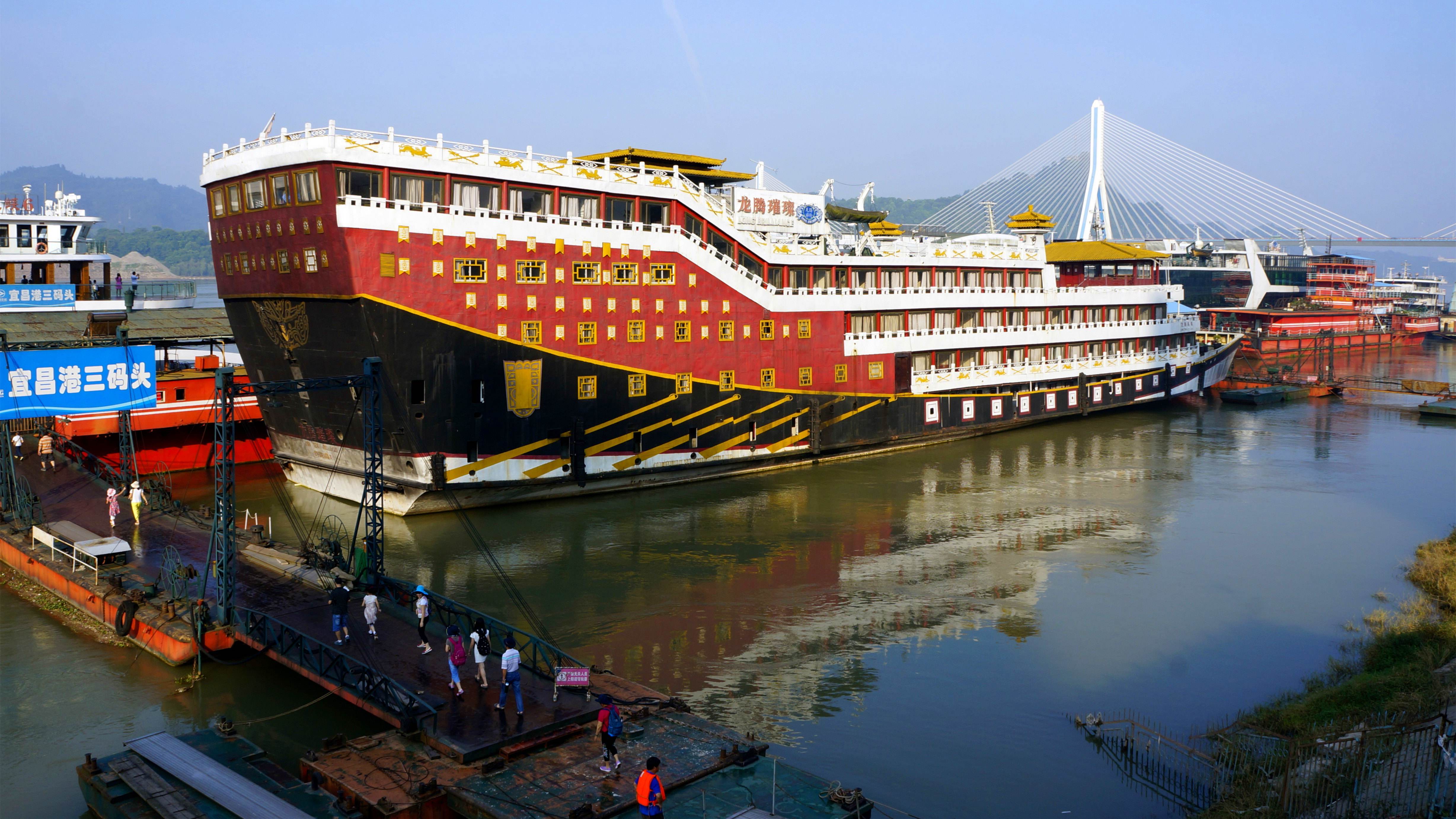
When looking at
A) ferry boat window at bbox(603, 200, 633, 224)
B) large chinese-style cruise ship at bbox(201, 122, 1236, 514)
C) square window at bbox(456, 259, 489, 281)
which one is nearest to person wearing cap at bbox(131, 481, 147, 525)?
large chinese-style cruise ship at bbox(201, 122, 1236, 514)

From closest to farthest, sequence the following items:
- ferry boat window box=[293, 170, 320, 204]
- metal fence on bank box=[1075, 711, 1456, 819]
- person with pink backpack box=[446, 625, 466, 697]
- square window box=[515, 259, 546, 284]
Result: 1. metal fence on bank box=[1075, 711, 1456, 819]
2. person with pink backpack box=[446, 625, 466, 697]
3. ferry boat window box=[293, 170, 320, 204]
4. square window box=[515, 259, 546, 284]

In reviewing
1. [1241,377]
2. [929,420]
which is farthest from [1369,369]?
[929,420]

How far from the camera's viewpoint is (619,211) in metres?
35.5

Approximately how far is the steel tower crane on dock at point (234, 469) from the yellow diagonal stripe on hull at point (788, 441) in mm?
19300

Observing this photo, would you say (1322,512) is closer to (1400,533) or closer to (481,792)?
(1400,533)

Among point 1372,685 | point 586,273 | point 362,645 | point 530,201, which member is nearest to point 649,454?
point 586,273

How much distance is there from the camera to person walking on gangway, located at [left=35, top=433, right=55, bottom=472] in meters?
36.8

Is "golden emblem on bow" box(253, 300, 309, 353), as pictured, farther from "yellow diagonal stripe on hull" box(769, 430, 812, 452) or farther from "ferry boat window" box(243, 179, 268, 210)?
"yellow diagonal stripe on hull" box(769, 430, 812, 452)

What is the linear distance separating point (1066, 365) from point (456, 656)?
45.3 metres

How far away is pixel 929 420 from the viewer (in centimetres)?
4812

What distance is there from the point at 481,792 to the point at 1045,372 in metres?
45.4

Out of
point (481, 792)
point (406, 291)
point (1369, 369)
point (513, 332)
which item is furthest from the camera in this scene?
point (1369, 369)

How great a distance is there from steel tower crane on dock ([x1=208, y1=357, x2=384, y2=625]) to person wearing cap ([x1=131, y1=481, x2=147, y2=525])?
6922mm

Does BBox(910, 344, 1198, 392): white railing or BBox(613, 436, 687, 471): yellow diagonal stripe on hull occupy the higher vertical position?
BBox(910, 344, 1198, 392): white railing
